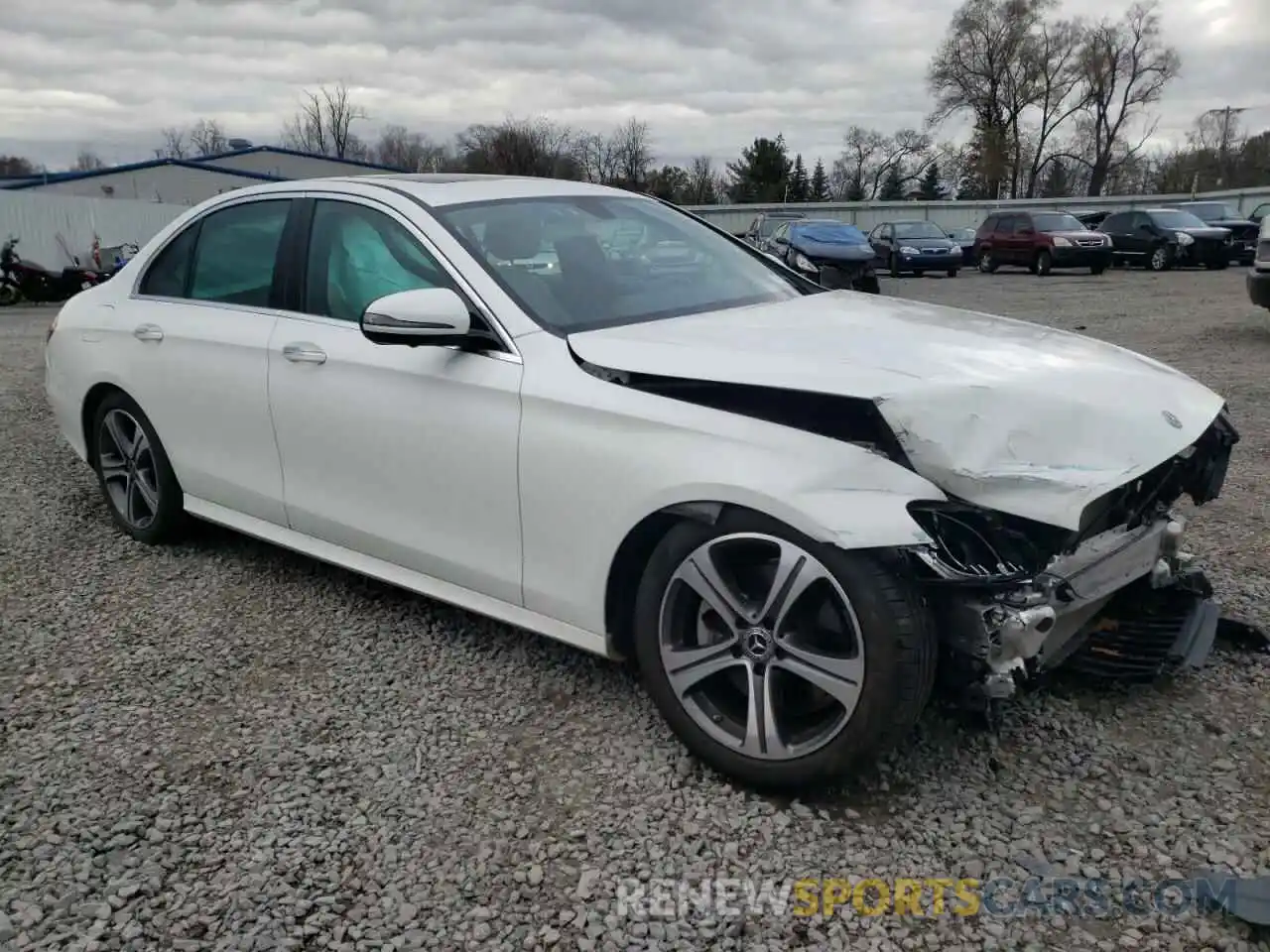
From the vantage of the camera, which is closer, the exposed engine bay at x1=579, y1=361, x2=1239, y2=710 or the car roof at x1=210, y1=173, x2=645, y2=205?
the exposed engine bay at x1=579, y1=361, x2=1239, y2=710

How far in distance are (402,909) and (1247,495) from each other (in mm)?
4530

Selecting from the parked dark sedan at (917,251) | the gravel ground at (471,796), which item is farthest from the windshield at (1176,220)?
the gravel ground at (471,796)

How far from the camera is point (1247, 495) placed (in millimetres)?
5039

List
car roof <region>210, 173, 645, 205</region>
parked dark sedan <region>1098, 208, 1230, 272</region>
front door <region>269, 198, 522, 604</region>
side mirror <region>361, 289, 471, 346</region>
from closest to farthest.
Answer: side mirror <region>361, 289, 471, 346</region>
front door <region>269, 198, 522, 604</region>
car roof <region>210, 173, 645, 205</region>
parked dark sedan <region>1098, 208, 1230, 272</region>

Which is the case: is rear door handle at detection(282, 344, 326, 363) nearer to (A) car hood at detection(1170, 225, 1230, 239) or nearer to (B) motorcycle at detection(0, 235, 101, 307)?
(B) motorcycle at detection(0, 235, 101, 307)

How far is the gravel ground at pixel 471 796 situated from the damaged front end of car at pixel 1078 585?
0.20 m

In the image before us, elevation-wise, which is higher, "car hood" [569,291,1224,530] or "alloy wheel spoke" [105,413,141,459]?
"car hood" [569,291,1224,530]

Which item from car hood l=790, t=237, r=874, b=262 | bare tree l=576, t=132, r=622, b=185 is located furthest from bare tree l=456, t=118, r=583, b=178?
car hood l=790, t=237, r=874, b=262

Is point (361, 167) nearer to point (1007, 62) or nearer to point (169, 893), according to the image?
point (1007, 62)

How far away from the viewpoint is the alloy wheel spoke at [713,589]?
2604 mm

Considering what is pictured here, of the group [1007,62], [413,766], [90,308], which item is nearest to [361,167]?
[1007,62]

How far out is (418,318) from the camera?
294cm

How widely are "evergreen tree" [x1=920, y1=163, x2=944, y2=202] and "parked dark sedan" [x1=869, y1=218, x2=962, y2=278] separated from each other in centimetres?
4084

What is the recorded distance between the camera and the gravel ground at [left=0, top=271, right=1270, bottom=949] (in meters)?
2.27
